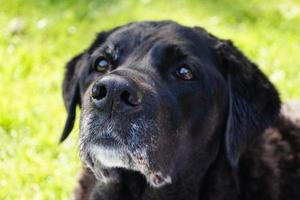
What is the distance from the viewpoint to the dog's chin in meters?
3.92

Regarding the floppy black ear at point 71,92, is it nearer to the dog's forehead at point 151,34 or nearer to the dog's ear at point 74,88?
the dog's ear at point 74,88

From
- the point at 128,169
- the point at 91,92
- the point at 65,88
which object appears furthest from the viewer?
the point at 65,88

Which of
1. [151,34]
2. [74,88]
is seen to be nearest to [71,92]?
[74,88]

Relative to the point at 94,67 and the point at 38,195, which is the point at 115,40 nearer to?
the point at 94,67

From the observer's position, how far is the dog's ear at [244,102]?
14.6 feet

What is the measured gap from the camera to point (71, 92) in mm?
4922

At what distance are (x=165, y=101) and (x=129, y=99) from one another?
0.36 metres

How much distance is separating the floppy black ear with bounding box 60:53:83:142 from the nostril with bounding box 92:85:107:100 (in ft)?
3.34

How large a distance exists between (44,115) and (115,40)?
2231 millimetres

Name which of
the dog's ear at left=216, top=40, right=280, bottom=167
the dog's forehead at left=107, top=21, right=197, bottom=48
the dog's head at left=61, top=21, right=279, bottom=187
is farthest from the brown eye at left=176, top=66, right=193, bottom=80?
the dog's ear at left=216, top=40, right=280, bottom=167

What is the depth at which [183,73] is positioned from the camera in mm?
4273

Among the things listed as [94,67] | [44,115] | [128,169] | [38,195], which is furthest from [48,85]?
[128,169]

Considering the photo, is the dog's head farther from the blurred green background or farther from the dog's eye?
the blurred green background

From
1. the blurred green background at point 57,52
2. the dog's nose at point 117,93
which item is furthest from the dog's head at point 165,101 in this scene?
the blurred green background at point 57,52
